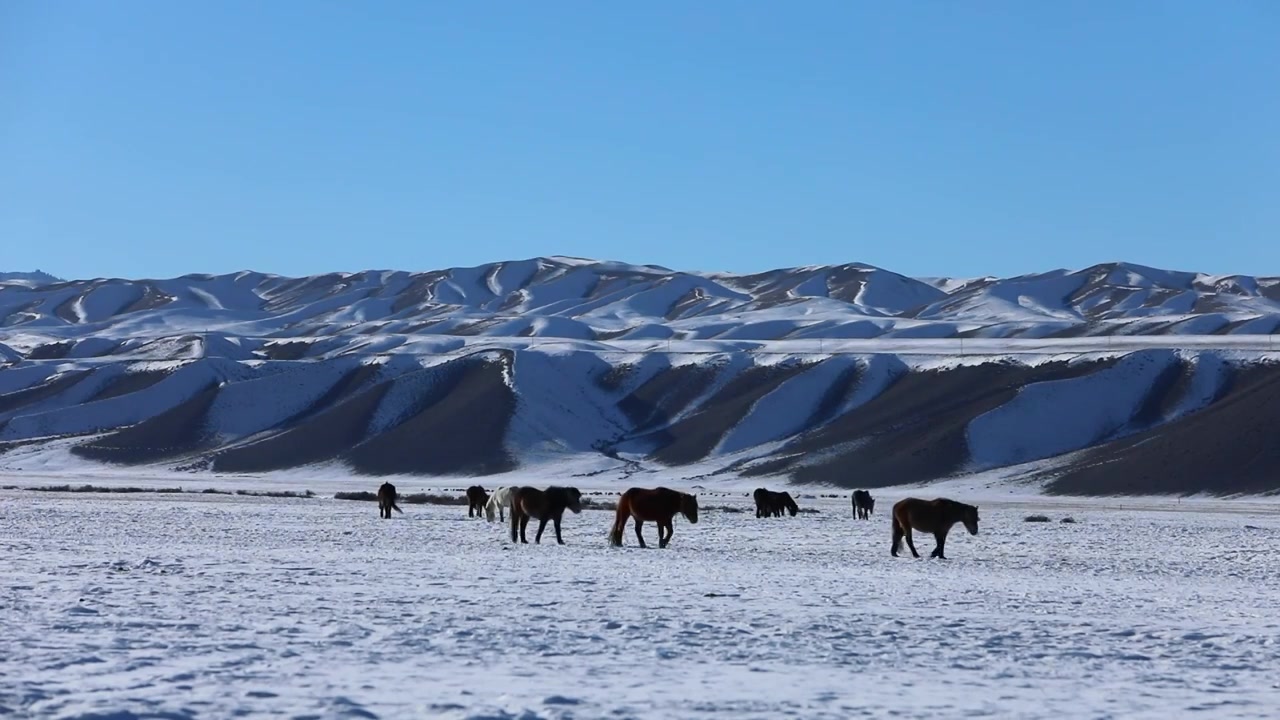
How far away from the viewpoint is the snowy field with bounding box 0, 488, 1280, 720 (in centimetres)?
1038

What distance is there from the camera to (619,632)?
1377 centimetres

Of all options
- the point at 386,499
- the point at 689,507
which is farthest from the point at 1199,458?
the point at 689,507

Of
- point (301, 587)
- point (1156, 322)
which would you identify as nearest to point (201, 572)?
point (301, 587)

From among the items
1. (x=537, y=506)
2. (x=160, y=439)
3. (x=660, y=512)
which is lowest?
(x=660, y=512)

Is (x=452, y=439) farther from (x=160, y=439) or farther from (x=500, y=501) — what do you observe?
(x=500, y=501)

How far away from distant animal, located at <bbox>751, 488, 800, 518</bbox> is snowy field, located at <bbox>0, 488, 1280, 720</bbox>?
57.6 feet

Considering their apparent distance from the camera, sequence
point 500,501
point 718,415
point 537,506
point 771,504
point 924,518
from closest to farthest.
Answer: point 924,518, point 537,506, point 500,501, point 771,504, point 718,415

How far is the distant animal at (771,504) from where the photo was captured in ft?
144

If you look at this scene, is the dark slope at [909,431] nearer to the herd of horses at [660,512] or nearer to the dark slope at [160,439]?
the dark slope at [160,439]

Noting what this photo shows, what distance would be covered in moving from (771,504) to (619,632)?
31.1m

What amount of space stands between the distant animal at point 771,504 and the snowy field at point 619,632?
17.5 meters

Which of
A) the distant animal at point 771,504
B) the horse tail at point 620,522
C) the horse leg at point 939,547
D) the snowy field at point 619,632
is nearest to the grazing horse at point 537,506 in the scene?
the horse tail at point 620,522

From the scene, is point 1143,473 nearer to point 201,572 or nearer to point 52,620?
point 201,572

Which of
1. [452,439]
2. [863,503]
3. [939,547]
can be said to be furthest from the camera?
[452,439]
